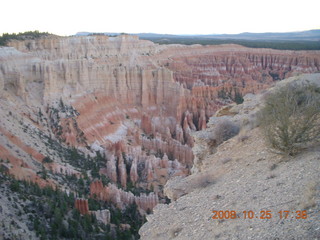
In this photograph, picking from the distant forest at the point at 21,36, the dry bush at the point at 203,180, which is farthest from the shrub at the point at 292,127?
the distant forest at the point at 21,36

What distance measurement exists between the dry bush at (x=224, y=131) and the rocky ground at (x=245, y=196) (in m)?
1.00

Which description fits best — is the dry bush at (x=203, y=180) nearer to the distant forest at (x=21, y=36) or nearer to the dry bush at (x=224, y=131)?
the dry bush at (x=224, y=131)

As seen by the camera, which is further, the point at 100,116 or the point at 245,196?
the point at 100,116

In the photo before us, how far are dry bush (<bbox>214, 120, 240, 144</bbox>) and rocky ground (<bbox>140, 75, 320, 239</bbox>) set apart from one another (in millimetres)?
1004

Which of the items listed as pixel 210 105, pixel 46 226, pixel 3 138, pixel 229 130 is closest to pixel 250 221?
pixel 229 130

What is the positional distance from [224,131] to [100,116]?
23156 millimetres

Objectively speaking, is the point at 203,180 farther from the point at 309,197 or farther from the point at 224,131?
the point at 309,197

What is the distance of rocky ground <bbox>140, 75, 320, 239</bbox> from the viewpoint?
592 centimetres

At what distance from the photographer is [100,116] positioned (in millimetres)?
34125

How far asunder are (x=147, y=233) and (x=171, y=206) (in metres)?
1.03

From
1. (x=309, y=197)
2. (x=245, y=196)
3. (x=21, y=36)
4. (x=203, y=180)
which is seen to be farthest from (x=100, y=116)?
(x=309, y=197)

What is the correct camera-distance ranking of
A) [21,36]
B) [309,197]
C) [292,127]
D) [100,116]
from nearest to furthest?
[309,197]
[292,127]
[100,116]
[21,36]

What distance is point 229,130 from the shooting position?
41.7 feet

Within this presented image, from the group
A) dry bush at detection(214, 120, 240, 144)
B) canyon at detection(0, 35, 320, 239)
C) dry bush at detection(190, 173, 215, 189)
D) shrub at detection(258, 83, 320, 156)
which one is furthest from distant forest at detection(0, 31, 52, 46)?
shrub at detection(258, 83, 320, 156)
